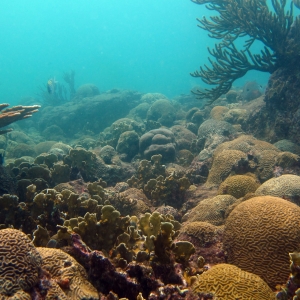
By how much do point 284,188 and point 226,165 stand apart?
2.22 m

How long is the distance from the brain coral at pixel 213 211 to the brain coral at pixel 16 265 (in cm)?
318

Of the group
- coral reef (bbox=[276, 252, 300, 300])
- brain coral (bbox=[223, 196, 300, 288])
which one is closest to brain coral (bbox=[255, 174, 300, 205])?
brain coral (bbox=[223, 196, 300, 288])

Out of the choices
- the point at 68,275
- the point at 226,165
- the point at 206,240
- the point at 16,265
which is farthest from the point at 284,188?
the point at 16,265

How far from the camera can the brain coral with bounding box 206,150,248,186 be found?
20.8 ft

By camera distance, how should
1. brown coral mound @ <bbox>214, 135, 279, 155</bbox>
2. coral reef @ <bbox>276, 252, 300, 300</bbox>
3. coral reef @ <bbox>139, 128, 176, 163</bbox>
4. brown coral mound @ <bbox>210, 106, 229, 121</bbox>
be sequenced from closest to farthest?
coral reef @ <bbox>276, 252, 300, 300</bbox>
brown coral mound @ <bbox>214, 135, 279, 155</bbox>
coral reef @ <bbox>139, 128, 176, 163</bbox>
brown coral mound @ <bbox>210, 106, 229, 121</bbox>

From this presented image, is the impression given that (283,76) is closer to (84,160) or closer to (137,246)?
(84,160)

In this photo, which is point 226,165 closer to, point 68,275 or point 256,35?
point 68,275

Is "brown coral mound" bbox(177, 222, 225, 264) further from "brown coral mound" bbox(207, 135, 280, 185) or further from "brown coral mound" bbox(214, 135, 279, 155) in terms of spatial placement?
"brown coral mound" bbox(214, 135, 279, 155)

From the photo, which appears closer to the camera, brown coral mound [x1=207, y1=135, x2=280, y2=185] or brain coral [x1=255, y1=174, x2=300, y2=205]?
brain coral [x1=255, y1=174, x2=300, y2=205]

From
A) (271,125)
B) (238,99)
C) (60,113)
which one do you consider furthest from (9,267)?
(60,113)

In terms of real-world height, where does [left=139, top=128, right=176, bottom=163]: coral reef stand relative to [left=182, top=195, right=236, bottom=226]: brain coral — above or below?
above

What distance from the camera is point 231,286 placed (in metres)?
2.41

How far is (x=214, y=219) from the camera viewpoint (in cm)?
459

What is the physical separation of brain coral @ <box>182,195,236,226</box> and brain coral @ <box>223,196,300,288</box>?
1082mm
